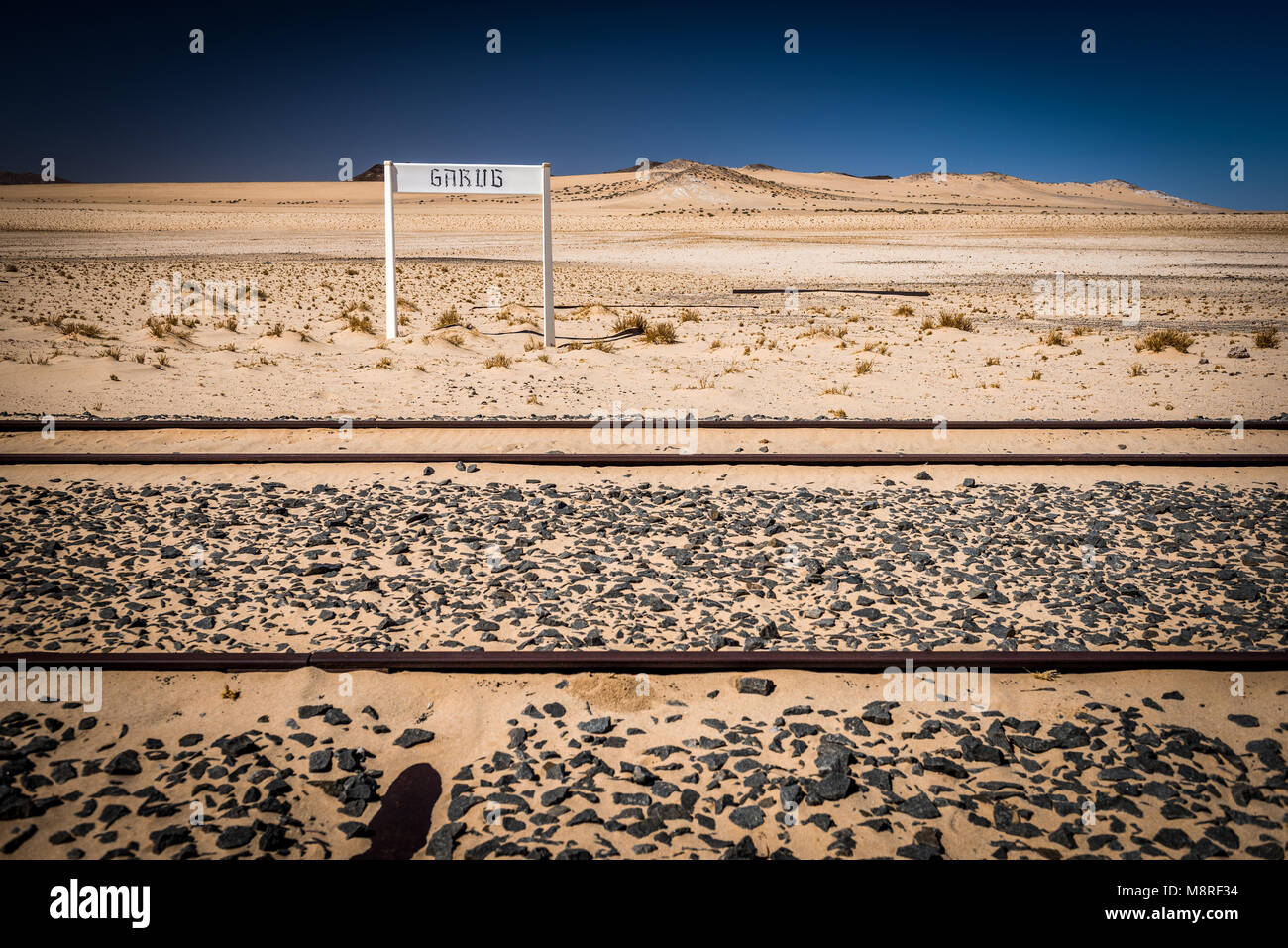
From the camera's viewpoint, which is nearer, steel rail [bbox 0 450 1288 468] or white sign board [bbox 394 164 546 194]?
steel rail [bbox 0 450 1288 468]

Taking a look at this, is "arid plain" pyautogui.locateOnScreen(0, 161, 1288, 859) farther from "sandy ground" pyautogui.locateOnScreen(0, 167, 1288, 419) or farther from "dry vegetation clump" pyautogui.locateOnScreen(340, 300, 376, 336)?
"dry vegetation clump" pyautogui.locateOnScreen(340, 300, 376, 336)

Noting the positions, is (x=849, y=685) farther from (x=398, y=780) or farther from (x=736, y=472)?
(x=736, y=472)

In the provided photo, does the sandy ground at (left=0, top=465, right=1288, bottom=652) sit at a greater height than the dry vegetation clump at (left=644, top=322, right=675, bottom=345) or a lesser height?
lesser

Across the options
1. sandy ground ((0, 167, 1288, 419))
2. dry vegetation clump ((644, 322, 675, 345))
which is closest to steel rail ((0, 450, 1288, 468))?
sandy ground ((0, 167, 1288, 419))

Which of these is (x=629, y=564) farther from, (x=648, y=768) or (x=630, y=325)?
(x=630, y=325)

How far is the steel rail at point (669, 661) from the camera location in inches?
189

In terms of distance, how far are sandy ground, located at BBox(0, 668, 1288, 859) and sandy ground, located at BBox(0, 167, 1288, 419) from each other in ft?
24.3

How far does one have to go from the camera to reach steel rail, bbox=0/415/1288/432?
9.95m

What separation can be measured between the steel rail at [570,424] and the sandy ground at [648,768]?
5663mm

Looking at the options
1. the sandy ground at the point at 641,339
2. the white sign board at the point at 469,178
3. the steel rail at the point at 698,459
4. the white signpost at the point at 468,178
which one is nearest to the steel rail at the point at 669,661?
the steel rail at the point at 698,459

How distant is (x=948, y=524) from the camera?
284 inches

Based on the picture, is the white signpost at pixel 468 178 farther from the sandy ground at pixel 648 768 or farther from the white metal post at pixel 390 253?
the sandy ground at pixel 648 768

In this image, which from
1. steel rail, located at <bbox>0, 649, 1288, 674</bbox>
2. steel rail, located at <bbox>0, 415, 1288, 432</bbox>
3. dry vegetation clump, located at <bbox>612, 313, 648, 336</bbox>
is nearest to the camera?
steel rail, located at <bbox>0, 649, 1288, 674</bbox>

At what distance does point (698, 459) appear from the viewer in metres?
8.81
